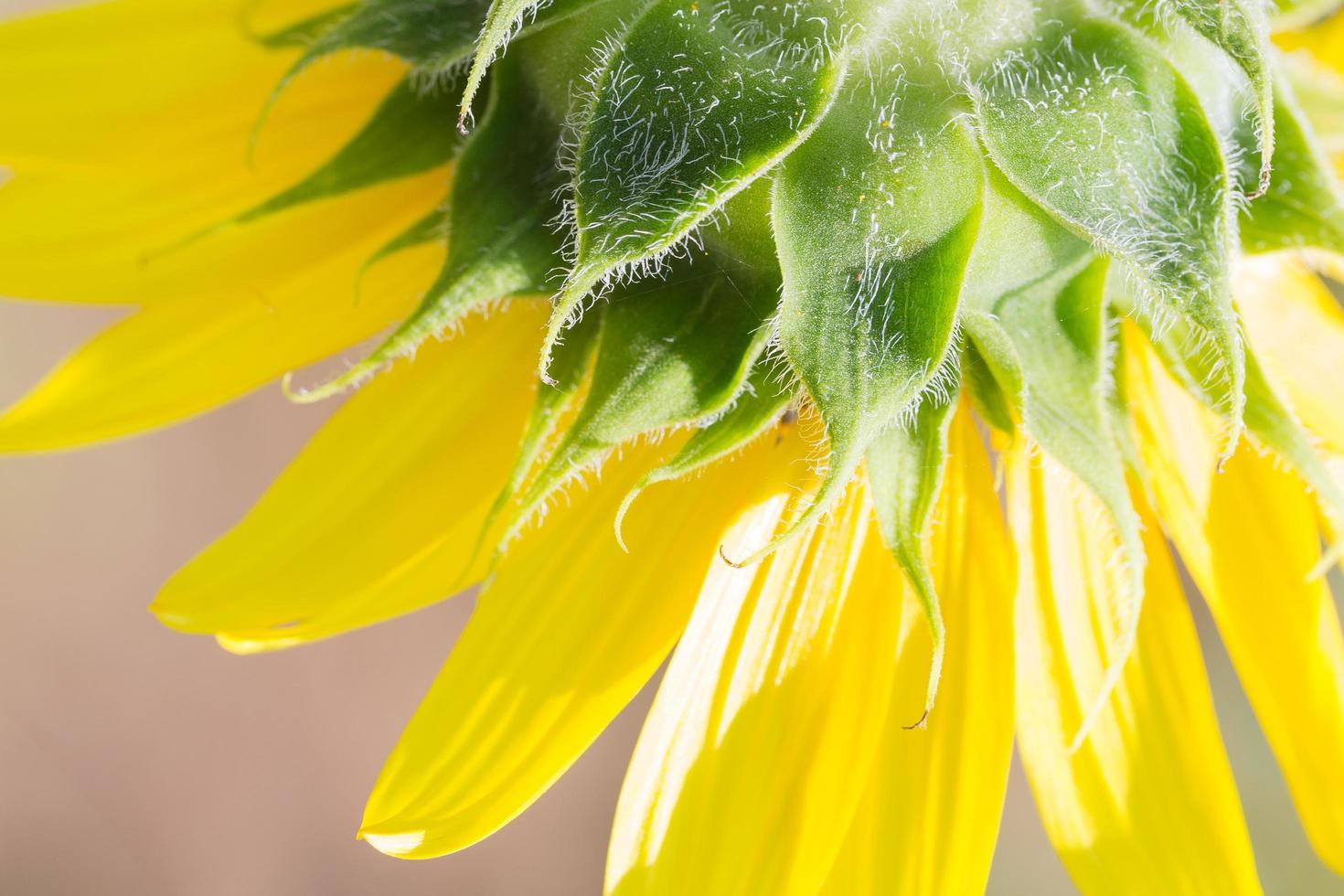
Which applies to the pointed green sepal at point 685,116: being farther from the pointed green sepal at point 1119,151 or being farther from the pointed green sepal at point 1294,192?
the pointed green sepal at point 1294,192

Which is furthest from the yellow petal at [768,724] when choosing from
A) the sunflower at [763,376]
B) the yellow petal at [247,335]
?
the yellow petal at [247,335]

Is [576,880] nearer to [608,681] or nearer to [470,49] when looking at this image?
[608,681]

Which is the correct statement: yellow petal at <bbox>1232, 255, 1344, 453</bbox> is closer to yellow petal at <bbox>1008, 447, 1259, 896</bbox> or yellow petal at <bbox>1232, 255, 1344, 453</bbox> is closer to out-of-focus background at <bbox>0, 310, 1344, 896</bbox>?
yellow petal at <bbox>1008, 447, 1259, 896</bbox>

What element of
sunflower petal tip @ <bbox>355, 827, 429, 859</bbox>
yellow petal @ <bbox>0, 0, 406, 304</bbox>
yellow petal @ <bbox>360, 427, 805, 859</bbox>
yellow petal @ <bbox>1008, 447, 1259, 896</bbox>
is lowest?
yellow petal @ <bbox>1008, 447, 1259, 896</bbox>

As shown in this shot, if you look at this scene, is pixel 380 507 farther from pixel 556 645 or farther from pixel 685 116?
pixel 685 116

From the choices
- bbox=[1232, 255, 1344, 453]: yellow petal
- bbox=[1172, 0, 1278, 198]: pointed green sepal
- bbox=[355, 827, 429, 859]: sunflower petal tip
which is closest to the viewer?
bbox=[1172, 0, 1278, 198]: pointed green sepal

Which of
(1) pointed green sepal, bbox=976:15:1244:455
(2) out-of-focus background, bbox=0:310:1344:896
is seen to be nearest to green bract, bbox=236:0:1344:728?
(1) pointed green sepal, bbox=976:15:1244:455
